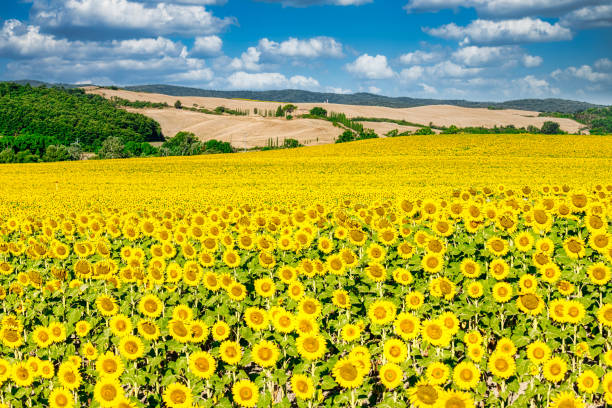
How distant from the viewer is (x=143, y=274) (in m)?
7.31

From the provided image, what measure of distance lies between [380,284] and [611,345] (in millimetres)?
3149

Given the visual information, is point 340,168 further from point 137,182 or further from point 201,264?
point 201,264

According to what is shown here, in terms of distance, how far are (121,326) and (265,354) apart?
1.98m

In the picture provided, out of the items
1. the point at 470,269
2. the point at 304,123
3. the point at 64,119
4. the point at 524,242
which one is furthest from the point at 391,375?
the point at 304,123

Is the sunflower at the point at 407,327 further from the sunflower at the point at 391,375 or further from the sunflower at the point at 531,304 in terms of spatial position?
the sunflower at the point at 531,304

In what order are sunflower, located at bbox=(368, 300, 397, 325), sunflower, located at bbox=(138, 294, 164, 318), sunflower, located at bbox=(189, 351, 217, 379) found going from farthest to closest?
sunflower, located at bbox=(138, 294, 164, 318), sunflower, located at bbox=(368, 300, 397, 325), sunflower, located at bbox=(189, 351, 217, 379)

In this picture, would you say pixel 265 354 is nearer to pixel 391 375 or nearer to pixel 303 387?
pixel 303 387

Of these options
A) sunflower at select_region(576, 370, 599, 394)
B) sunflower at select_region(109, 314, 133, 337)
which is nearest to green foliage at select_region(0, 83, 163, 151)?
sunflower at select_region(109, 314, 133, 337)

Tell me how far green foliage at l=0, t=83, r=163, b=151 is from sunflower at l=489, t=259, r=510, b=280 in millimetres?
124153

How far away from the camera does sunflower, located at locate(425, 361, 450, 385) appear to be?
4836 millimetres

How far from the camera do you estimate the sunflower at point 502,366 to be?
16.8 feet

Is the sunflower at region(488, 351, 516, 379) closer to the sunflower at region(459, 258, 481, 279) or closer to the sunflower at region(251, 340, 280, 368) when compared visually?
the sunflower at region(459, 258, 481, 279)

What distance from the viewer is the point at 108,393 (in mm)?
4750

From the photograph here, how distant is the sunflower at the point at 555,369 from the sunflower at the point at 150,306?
4874 millimetres
